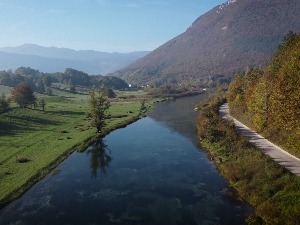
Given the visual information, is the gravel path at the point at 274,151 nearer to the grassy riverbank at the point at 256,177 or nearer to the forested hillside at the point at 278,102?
the forested hillside at the point at 278,102

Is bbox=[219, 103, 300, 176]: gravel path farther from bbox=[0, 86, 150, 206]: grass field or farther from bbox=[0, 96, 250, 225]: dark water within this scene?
bbox=[0, 86, 150, 206]: grass field

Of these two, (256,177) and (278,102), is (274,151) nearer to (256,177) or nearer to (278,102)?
(278,102)

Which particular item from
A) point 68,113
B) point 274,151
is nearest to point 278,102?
point 274,151

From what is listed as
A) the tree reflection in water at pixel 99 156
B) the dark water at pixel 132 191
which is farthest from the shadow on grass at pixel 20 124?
the dark water at pixel 132 191

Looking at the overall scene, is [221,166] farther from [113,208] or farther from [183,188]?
[113,208]

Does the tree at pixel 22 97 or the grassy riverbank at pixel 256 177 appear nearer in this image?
the grassy riverbank at pixel 256 177
